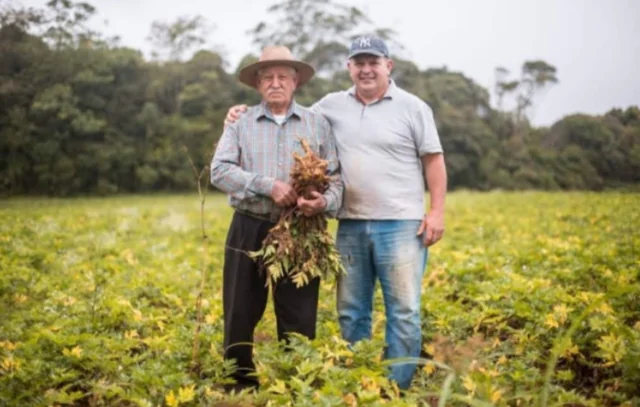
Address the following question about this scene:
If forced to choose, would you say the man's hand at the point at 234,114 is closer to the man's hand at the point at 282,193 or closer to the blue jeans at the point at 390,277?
the man's hand at the point at 282,193

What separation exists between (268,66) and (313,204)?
1036 mm

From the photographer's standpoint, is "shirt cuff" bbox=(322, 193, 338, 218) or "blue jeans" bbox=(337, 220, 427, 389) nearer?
"shirt cuff" bbox=(322, 193, 338, 218)

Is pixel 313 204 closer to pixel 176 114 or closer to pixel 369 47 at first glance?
pixel 369 47

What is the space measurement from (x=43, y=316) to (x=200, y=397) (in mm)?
2316

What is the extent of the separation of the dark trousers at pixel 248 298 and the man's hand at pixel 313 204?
30 centimetres

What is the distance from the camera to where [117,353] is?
375cm

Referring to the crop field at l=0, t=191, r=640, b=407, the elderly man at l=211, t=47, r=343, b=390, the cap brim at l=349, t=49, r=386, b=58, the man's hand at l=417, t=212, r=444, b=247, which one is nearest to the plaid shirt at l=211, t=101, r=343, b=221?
the elderly man at l=211, t=47, r=343, b=390

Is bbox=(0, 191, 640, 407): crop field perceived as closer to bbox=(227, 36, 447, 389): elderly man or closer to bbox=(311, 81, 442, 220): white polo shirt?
bbox=(227, 36, 447, 389): elderly man

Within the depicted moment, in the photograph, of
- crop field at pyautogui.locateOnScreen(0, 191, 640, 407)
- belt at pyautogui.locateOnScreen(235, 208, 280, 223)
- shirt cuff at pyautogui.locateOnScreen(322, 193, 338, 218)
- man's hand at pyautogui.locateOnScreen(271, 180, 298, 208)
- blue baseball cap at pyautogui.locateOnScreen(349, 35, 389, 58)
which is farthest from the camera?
A: blue baseball cap at pyautogui.locateOnScreen(349, 35, 389, 58)

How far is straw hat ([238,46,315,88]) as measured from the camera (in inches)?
146

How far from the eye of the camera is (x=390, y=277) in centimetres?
379

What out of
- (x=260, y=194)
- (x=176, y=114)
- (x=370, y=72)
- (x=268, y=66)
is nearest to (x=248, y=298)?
(x=260, y=194)

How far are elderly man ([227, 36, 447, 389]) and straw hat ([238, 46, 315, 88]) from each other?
270 mm

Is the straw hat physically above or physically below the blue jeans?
above
